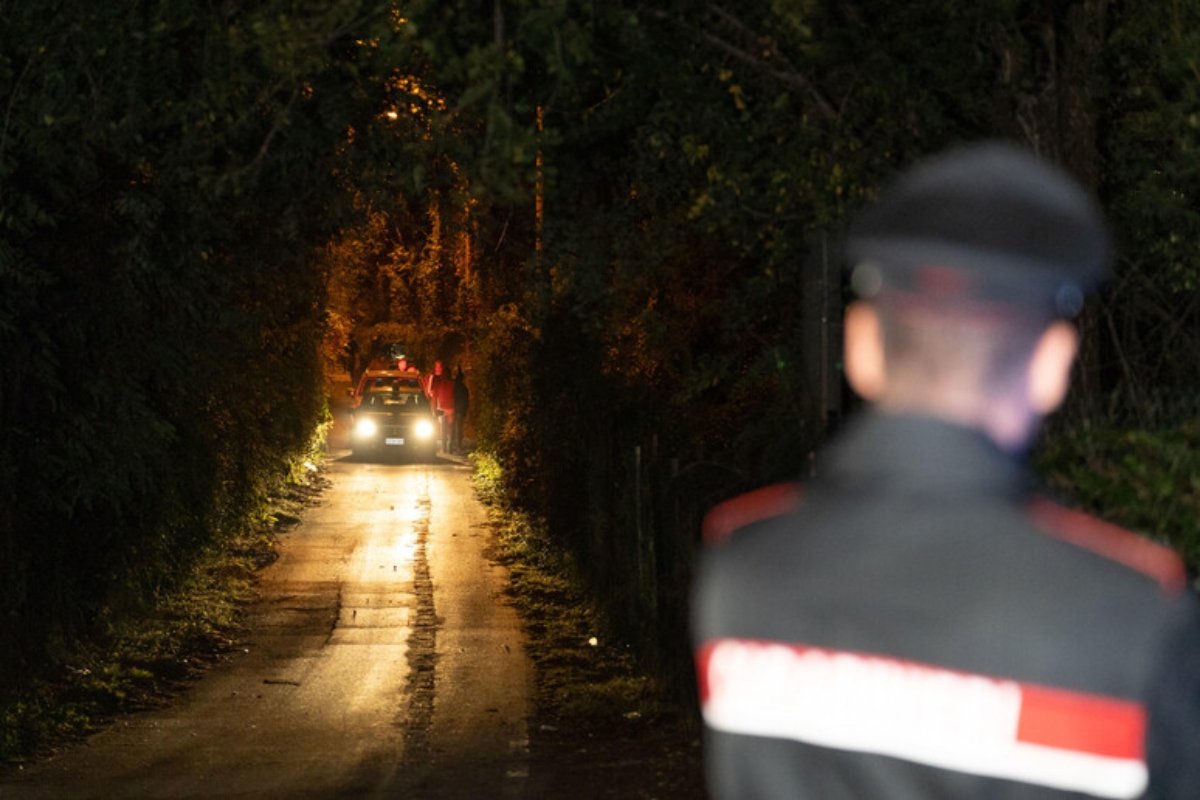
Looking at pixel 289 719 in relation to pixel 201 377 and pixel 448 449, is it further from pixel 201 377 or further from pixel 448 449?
pixel 448 449

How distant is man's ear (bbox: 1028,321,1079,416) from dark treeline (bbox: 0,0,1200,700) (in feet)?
8.71

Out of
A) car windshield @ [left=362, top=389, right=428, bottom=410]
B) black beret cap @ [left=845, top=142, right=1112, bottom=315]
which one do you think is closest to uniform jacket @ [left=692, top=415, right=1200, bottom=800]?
black beret cap @ [left=845, top=142, right=1112, bottom=315]

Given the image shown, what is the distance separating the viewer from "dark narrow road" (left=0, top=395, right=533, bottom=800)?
9562 mm

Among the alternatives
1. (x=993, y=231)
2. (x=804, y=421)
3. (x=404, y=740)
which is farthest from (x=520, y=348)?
(x=993, y=231)

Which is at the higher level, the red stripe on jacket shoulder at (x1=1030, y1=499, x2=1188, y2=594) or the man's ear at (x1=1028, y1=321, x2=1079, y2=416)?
the man's ear at (x1=1028, y1=321, x2=1079, y2=416)

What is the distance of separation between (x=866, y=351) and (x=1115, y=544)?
0.38 m

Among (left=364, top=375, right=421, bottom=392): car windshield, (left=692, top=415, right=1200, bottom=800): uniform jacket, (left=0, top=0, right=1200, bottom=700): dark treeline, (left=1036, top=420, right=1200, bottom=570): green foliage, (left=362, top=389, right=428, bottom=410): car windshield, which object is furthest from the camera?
(left=364, top=375, right=421, bottom=392): car windshield

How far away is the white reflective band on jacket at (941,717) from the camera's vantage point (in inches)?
A: 71.9

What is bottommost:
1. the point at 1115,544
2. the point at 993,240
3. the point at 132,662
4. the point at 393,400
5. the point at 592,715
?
the point at 592,715

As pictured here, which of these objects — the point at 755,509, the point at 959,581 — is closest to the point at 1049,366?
the point at 959,581

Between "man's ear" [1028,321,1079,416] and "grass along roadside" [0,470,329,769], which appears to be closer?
"man's ear" [1028,321,1079,416]

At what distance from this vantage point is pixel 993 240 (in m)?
1.93

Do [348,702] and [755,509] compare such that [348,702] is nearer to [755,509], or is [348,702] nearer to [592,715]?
[592,715]

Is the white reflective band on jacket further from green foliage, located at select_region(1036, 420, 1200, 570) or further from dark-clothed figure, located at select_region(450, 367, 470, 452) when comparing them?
dark-clothed figure, located at select_region(450, 367, 470, 452)
